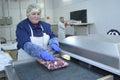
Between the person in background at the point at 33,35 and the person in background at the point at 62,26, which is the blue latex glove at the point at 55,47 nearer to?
the person in background at the point at 33,35

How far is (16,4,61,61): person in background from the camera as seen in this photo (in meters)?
1.23

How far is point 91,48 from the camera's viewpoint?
0.99 meters

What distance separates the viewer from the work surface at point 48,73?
915 millimetres

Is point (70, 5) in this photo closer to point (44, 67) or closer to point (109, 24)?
point (109, 24)

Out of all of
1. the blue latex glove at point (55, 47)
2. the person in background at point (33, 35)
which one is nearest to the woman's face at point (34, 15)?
the person in background at point (33, 35)

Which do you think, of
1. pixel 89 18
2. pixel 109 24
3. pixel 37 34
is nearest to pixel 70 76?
pixel 37 34

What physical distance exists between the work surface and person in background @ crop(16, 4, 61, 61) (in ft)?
0.41

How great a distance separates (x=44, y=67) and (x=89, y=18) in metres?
4.80

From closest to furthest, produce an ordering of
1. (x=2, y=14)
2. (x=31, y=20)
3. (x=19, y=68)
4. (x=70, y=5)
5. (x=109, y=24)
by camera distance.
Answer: (x=19, y=68), (x=31, y=20), (x=109, y=24), (x=70, y=5), (x=2, y=14)

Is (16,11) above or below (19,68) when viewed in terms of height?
above

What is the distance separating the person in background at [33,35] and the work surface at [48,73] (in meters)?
0.13

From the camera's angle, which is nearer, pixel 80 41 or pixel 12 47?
pixel 80 41

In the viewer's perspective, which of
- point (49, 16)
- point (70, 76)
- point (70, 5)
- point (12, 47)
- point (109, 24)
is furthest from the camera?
point (49, 16)

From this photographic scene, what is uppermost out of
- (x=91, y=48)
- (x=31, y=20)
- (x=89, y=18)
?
(x=89, y=18)
